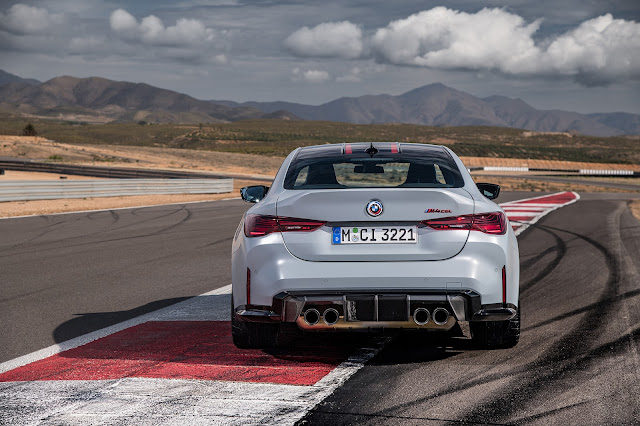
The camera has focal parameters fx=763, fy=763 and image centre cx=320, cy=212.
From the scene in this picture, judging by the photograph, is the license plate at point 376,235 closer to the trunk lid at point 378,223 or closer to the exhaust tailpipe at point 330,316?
the trunk lid at point 378,223

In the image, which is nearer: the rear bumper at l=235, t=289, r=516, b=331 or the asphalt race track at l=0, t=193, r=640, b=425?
the asphalt race track at l=0, t=193, r=640, b=425

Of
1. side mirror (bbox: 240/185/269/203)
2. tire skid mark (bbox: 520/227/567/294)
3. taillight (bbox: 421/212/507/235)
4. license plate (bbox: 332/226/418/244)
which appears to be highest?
side mirror (bbox: 240/185/269/203)

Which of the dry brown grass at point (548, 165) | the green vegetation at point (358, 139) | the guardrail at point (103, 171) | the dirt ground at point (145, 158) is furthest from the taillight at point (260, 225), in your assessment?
the green vegetation at point (358, 139)

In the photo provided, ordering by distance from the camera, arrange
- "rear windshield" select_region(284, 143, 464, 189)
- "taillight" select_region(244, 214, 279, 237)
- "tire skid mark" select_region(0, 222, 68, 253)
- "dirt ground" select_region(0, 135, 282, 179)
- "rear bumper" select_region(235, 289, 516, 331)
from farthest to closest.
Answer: "dirt ground" select_region(0, 135, 282, 179), "tire skid mark" select_region(0, 222, 68, 253), "rear windshield" select_region(284, 143, 464, 189), "taillight" select_region(244, 214, 279, 237), "rear bumper" select_region(235, 289, 516, 331)

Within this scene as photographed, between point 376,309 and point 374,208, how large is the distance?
63 cm

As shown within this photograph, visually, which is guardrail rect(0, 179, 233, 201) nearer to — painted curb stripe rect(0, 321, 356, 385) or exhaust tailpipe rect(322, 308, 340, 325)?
painted curb stripe rect(0, 321, 356, 385)

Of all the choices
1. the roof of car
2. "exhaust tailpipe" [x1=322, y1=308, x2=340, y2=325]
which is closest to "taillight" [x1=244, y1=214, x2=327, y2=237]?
"exhaust tailpipe" [x1=322, y1=308, x2=340, y2=325]

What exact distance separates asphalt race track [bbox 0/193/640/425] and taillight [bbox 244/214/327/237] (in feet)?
3.29

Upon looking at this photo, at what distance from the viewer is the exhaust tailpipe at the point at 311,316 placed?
4.82m

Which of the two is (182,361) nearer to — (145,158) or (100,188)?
(100,188)

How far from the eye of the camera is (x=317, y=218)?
4844 mm

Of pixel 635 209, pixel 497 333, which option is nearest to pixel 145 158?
pixel 635 209

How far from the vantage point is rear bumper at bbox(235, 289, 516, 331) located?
15.5 feet

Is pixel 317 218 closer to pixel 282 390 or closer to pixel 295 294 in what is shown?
pixel 295 294
